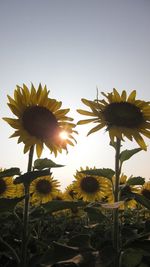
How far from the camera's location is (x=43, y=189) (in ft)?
34.4

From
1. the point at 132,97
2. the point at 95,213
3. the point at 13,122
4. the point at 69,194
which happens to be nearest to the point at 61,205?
the point at 95,213

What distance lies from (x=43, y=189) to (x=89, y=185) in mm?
1433

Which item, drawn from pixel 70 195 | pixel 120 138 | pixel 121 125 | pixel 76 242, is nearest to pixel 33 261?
pixel 76 242

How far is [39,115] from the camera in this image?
15.1 feet

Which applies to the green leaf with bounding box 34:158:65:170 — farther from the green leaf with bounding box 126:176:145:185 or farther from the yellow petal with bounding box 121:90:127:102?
the yellow petal with bounding box 121:90:127:102

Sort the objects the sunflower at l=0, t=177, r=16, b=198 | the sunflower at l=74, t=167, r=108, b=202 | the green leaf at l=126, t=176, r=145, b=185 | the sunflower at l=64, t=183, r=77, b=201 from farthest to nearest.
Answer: the sunflower at l=64, t=183, r=77, b=201 → the sunflower at l=74, t=167, r=108, b=202 → the sunflower at l=0, t=177, r=16, b=198 → the green leaf at l=126, t=176, r=145, b=185

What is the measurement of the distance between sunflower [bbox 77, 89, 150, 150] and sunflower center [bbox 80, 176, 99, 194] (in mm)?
6100

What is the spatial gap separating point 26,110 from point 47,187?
6387 mm

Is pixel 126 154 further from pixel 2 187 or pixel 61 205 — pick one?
pixel 2 187

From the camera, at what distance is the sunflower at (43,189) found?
10.4 m

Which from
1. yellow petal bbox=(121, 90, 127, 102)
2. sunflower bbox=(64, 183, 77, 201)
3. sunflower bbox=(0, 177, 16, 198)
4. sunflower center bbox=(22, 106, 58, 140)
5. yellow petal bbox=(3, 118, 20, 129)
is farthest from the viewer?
sunflower bbox=(64, 183, 77, 201)

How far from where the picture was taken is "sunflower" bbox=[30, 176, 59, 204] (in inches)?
408

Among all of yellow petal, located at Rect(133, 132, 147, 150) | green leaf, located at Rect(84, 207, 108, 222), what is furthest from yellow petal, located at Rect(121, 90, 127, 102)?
green leaf, located at Rect(84, 207, 108, 222)

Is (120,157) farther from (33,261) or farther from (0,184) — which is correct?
(0,184)
